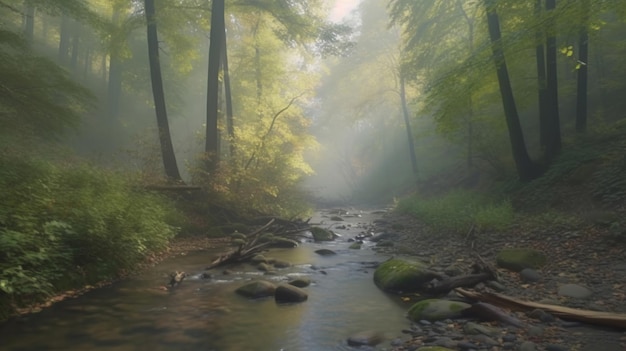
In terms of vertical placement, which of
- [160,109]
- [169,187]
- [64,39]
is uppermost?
[64,39]

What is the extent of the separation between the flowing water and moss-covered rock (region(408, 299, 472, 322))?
0.79 ft

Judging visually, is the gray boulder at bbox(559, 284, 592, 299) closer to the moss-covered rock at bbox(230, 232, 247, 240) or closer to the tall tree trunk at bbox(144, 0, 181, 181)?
the moss-covered rock at bbox(230, 232, 247, 240)

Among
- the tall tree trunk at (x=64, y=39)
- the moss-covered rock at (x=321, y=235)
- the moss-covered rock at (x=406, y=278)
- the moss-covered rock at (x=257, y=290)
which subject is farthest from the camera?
the tall tree trunk at (x=64, y=39)

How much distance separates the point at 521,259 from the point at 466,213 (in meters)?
5.14

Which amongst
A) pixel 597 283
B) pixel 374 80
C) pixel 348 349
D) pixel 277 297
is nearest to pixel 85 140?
pixel 374 80

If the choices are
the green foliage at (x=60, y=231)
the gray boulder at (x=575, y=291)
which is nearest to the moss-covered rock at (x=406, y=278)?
the gray boulder at (x=575, y=291)

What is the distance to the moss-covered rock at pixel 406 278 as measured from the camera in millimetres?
7297

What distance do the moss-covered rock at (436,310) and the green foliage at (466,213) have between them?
538 centimetres

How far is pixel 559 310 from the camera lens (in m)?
5.06

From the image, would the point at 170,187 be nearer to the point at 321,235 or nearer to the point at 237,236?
the point at 237,236

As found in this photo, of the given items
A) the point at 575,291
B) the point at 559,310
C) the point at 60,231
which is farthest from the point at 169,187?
the point at 575,291

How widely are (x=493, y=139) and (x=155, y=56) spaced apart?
46.2 ft

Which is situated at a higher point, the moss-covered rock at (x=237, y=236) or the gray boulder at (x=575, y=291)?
the moss-covered rock at (x=237, y=236)

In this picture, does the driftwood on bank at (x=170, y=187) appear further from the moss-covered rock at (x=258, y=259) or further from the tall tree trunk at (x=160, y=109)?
the moss-covered rock at (x=258, y=259)
